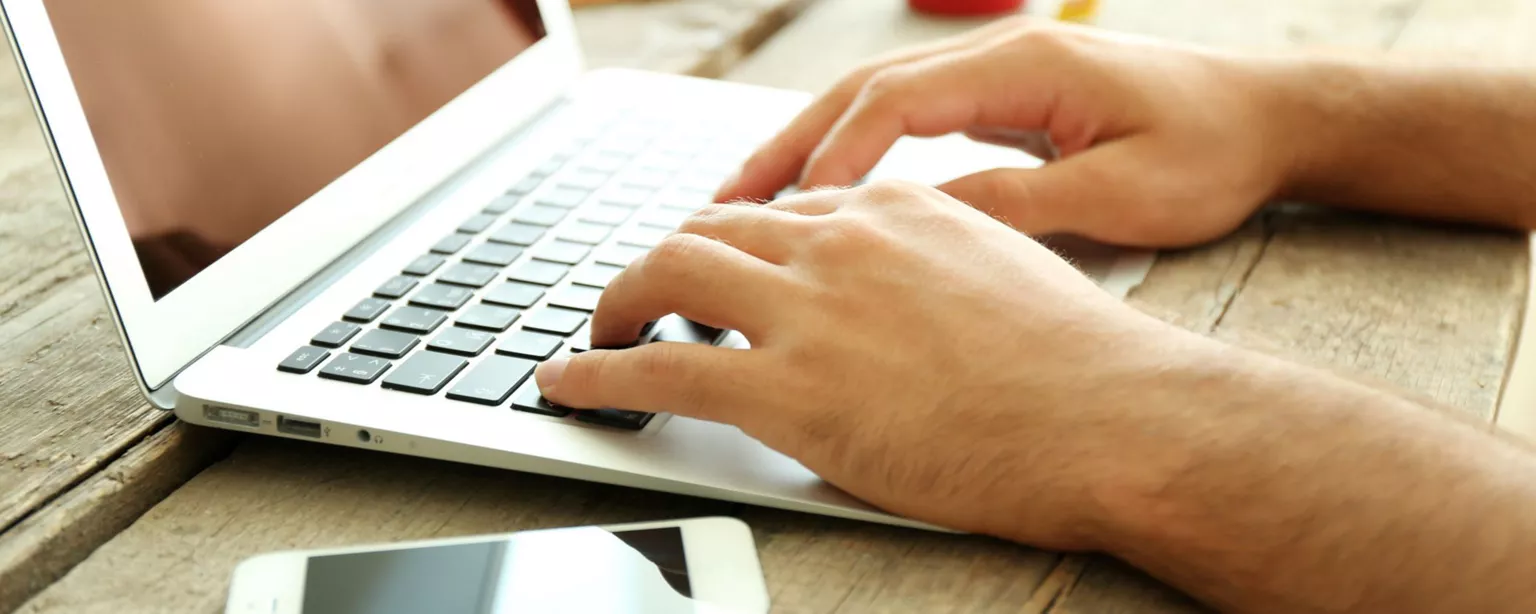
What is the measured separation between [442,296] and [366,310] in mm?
40

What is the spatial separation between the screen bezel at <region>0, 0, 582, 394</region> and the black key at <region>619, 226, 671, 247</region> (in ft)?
0.48

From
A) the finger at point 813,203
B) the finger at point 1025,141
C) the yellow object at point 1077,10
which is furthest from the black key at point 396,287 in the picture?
the yellow object at point 1077,10

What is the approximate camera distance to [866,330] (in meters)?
0.50

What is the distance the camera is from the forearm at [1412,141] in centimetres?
72

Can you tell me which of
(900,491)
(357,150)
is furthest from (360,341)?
(900,491)

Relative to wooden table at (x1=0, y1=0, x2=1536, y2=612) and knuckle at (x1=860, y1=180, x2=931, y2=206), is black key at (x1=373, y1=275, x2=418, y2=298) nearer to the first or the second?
wooden table at (x1=0, y1=0, x2=1536, y2=612)

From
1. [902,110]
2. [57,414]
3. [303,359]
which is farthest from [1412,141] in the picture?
[57,414]

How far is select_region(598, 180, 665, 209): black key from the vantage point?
0.76 m

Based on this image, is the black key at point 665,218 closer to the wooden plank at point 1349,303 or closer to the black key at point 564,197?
the black key at point 564,197

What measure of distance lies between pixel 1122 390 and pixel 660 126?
482 millimetres

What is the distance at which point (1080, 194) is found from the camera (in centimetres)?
68

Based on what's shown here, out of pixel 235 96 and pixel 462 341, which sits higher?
pixel 235 96

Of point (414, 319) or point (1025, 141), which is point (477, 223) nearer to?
point (414, 319)

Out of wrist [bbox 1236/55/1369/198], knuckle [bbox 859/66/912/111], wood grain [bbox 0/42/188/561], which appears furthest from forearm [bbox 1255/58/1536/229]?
wood grain [bbox 0/42/188/561]
